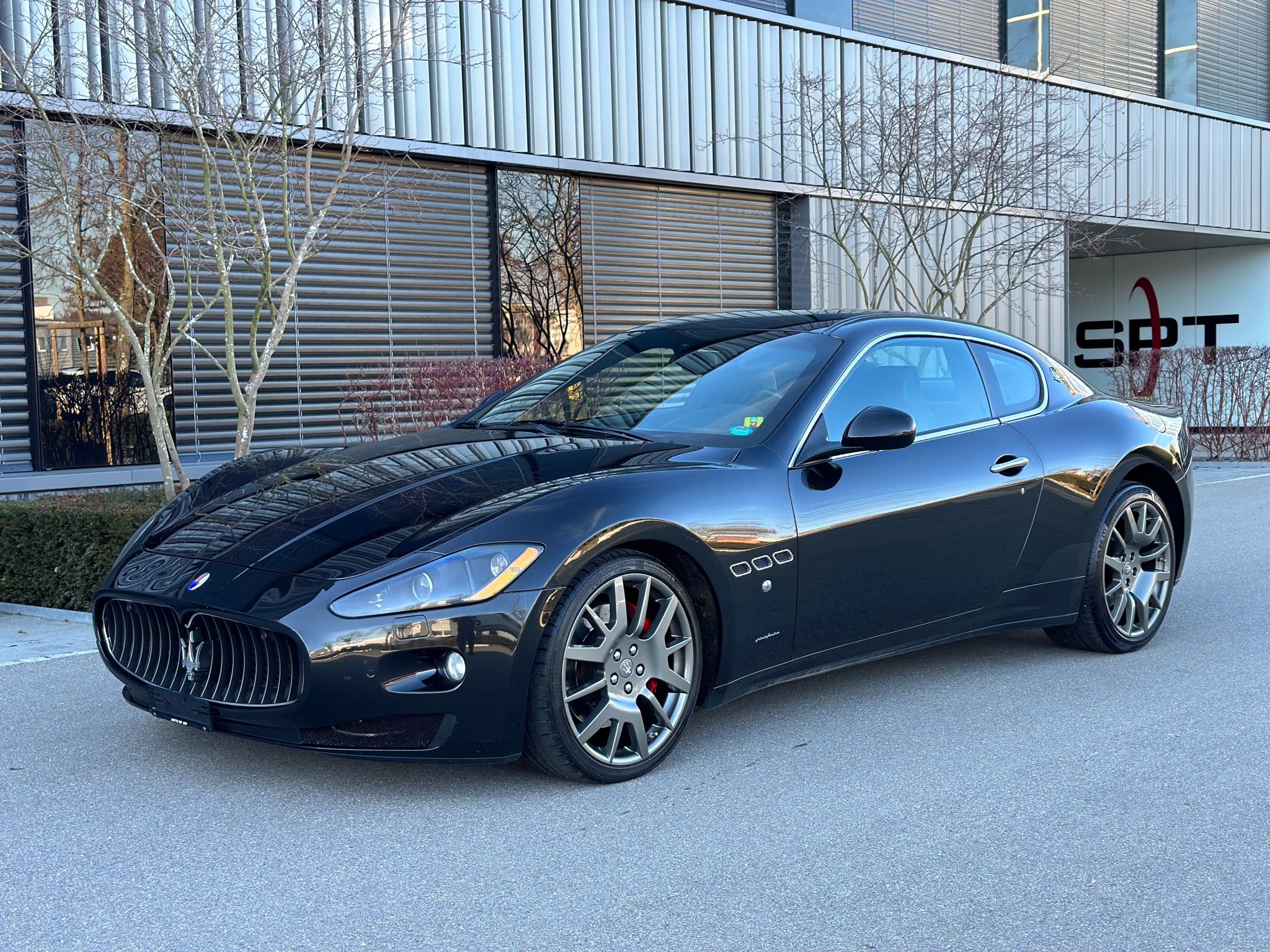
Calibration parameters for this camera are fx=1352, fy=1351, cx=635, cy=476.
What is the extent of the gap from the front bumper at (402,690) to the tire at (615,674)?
0.27 ft

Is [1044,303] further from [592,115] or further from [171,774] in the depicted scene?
[171,774]

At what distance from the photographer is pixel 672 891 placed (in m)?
3.30

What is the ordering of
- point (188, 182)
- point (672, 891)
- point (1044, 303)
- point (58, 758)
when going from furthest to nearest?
point (1044, 303) < point (188, 182) < point (58, 758) < point (672, 891)

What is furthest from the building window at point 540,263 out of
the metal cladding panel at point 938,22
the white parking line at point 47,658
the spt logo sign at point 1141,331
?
the spt logo sign at point 1141,331

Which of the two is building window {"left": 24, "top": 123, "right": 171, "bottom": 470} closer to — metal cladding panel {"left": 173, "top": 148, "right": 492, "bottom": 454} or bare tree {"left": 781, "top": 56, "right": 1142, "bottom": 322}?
metal cladding panel {"left": 173, "top": 148, "right": 492, "bottom": 454}

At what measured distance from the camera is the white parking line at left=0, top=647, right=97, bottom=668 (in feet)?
19.9

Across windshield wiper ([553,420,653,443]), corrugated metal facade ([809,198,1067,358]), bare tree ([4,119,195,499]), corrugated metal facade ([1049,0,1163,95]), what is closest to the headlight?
windshield wiper ([553,420,653,443])

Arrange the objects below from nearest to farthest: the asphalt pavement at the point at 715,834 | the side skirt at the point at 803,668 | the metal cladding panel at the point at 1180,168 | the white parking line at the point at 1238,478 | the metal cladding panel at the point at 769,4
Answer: the asphalt pavement at the point at 715,834 < the side skirt at the point at 803,668 < the white parking line at the point at 1238,478 < the metal cladding panel at the point at 769,4 < the metal cladding panel at the point at 1180,168

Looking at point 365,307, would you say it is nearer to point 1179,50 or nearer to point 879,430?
point 879,430

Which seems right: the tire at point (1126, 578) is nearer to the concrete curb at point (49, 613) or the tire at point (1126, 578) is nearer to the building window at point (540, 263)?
the concrete curb at point (49, 613)

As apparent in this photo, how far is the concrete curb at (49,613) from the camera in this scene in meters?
7.16

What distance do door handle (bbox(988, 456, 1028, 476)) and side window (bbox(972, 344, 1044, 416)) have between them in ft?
0.72

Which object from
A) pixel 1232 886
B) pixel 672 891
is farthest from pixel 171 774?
pixel 1232 886

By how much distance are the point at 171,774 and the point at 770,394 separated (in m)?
2.38
